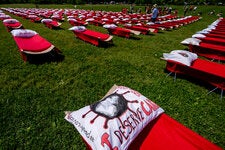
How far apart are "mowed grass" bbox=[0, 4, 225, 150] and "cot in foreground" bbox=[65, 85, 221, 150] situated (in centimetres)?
103

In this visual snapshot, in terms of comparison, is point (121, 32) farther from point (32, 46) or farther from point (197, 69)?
point (197, 69)

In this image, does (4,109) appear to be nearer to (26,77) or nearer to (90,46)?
(26,77)

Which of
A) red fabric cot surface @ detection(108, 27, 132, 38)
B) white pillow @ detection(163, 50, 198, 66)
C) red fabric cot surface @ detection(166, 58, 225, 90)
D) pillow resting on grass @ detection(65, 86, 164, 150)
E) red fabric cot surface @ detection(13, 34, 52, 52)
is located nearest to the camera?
pillow resting on grass @ detection(65, 86, 164, 150)

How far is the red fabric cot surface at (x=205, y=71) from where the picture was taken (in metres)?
5.34

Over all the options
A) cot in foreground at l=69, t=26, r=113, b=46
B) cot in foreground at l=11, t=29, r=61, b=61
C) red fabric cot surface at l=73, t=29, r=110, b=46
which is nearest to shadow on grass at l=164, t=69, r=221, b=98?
cot in foreground at l=69, t=26, r=113, b=46

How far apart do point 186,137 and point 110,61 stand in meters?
5.13

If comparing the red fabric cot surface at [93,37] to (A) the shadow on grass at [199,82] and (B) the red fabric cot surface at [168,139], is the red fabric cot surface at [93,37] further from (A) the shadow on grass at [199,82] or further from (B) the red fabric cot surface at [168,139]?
(B) the red fabric cot surface at [168,139]

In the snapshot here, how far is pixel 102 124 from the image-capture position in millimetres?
2812

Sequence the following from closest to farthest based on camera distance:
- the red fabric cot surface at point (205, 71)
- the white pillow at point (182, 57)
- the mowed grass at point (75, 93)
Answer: the mowed grass at point (75, 93) → the red fabric cot surface at point (205, 71) → the white pillow at point (182, 57)

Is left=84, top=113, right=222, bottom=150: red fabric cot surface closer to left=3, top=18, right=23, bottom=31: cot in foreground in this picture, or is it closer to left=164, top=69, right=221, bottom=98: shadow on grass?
left=164, top=69, right=221, bottom=98: shadow on grass

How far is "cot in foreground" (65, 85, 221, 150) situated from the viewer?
109 inches

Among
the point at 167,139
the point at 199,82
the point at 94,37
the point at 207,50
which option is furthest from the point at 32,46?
the point at 207,50

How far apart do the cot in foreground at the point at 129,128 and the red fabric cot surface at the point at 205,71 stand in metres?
2.94

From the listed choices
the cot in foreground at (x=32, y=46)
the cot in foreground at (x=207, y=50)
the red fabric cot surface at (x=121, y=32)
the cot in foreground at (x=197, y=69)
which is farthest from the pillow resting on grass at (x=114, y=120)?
the red fabric cot surface at (x=121, y=32)
